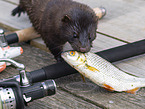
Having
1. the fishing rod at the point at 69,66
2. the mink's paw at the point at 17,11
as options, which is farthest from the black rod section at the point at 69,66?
the mink's paw at the point at 17,11

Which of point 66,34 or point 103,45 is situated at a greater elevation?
point 66,34

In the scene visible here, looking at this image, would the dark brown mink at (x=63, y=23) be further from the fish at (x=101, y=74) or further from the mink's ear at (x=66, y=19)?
the fish at (x=101, y=74)

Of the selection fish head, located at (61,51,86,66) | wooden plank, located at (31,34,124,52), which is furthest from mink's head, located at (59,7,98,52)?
wooden plank, located at (31,34,124,52)

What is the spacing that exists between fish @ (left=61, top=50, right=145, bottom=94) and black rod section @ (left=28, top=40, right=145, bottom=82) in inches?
7.9

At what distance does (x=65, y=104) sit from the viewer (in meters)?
2.07

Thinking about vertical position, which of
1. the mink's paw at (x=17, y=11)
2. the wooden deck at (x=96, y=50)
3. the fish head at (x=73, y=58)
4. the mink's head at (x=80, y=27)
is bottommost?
the wooden deck at (x=96, y=50)

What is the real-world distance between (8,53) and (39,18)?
2.33 feet

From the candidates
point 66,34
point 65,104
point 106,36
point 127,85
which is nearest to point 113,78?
point 127,85

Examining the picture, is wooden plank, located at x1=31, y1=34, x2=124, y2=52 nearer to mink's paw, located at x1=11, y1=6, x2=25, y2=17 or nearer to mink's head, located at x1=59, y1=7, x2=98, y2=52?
mink's head, located at x1=59, y1=7, x2=98, y2=52

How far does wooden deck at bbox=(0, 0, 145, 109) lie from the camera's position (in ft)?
6.82

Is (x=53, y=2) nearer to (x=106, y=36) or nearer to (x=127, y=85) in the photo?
(x=106, y=36)

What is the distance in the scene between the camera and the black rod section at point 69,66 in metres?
2.29

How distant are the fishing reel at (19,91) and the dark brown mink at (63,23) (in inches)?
25.4

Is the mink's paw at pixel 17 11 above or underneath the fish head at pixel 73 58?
underneath
